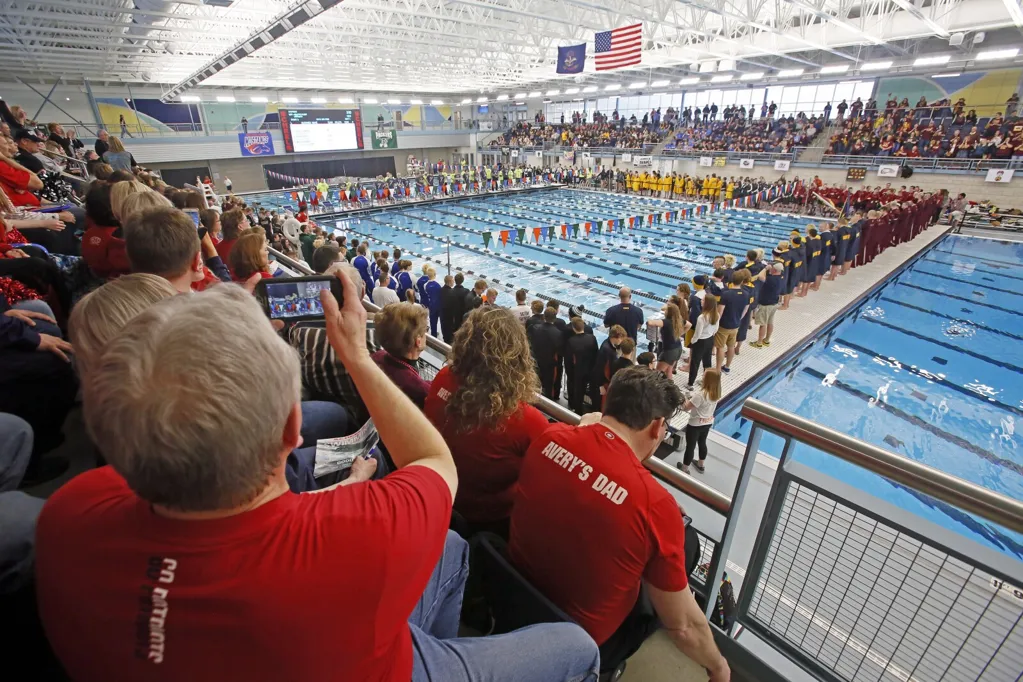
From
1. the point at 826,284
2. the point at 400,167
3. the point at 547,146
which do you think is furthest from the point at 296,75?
the point at 826,284

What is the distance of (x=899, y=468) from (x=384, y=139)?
105 feet

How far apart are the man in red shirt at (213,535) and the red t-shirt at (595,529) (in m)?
0.63

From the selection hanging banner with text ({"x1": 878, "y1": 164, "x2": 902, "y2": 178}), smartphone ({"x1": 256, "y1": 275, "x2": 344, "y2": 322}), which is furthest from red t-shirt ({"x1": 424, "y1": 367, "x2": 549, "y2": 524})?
hanging banner with text ({"x1": 878, "y1": 164, "x2": 902, "y2": 178})

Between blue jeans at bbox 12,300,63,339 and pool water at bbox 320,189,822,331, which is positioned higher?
blue jeans at bbox 12,300,63,339

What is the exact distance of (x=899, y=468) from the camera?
1107 millimetres

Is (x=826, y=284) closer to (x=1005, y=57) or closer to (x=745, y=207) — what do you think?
(x=745, y=207)

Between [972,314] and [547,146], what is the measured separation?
2496 centimetres

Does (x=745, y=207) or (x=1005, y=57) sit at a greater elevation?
(x=1005, y=57)

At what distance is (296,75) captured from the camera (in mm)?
21438

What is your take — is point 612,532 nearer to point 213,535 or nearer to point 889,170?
point 213,535

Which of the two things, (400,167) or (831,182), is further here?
(400,167)

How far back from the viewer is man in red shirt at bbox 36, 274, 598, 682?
58 cm

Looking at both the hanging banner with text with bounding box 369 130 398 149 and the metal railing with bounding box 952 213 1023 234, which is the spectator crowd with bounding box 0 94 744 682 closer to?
the metal railing with bounding box 952 213 1023 234

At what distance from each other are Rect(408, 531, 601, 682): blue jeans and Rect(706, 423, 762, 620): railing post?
60cm
